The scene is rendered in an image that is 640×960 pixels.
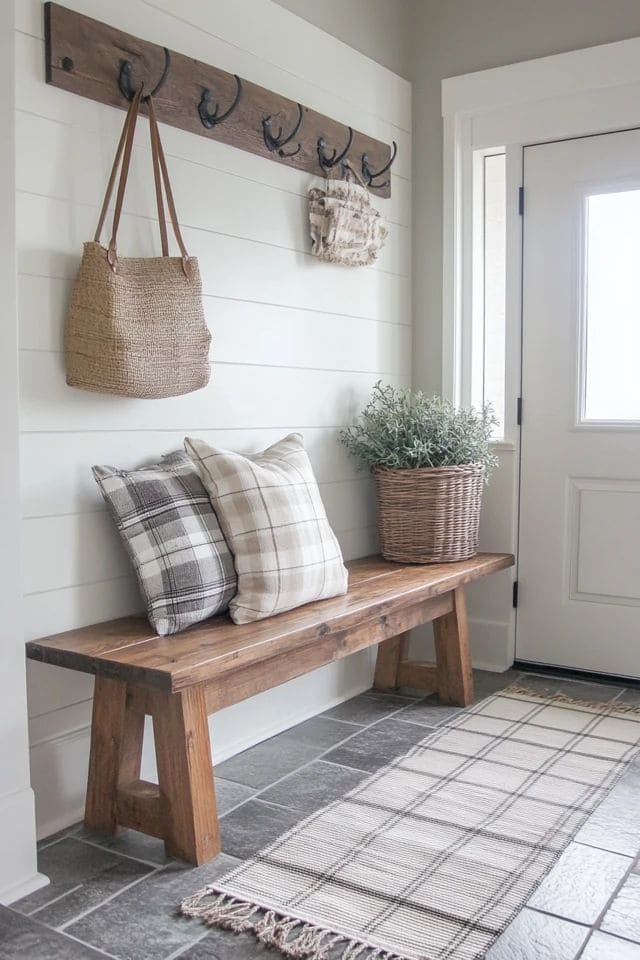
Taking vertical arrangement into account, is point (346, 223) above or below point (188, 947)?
above

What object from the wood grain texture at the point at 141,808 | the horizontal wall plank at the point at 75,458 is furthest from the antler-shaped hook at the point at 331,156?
the wood grain texture at the point at 141,808

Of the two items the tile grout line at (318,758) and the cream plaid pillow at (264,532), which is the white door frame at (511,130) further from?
the cream plaid pillow at (264,532)

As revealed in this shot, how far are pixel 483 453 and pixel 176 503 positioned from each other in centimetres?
128

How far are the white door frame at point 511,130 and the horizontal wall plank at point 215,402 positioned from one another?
1.26 ft

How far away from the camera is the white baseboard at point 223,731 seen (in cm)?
222

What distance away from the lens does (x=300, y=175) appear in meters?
2.99

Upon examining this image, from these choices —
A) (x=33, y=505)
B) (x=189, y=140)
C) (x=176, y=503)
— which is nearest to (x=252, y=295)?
(x=189, y=140)

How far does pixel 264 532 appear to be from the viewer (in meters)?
2.37

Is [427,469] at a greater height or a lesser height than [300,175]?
lesser

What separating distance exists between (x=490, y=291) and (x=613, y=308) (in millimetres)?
500

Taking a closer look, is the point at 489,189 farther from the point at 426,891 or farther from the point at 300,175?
the point at 426,891

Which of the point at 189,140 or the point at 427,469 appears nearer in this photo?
the point at 189,140

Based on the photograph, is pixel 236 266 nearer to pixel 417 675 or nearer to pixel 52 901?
pixel 417 675

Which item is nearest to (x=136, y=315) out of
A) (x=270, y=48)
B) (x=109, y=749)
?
(x=109, y=749)
